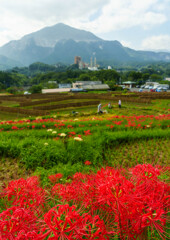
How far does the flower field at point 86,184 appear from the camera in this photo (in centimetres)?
112

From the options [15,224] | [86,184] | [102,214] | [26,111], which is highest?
[15,224]

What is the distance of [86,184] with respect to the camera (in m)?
1.71

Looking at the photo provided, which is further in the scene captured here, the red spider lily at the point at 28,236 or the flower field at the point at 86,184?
the flower field at the point at 86,184

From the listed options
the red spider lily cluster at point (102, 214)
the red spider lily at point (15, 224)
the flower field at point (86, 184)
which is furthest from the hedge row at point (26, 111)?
the red spider lily at point (15, 224)

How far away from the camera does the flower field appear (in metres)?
1.12

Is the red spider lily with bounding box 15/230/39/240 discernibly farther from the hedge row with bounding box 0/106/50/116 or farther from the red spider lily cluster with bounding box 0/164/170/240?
the hedge row with bounding box 0/106/50/116

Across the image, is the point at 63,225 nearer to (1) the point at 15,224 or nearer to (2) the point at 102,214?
(1) the point at 15,224

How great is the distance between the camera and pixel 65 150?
7.53 meters

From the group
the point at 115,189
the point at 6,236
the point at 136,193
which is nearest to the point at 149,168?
the point at 136,193

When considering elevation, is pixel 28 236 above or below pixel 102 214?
above

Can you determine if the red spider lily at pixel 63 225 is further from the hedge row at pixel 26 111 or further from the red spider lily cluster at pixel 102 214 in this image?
the hedge row at pixel 26 111

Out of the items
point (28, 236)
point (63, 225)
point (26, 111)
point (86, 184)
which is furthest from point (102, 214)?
point (26, 111)

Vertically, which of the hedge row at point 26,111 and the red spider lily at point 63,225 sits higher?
the red spider lily at point 63,225

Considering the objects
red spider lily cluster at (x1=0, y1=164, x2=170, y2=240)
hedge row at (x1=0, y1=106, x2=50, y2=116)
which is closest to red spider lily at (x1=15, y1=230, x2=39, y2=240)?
red spider lily cluster at (x1=0, y1=164, x2=170, y2=240)
